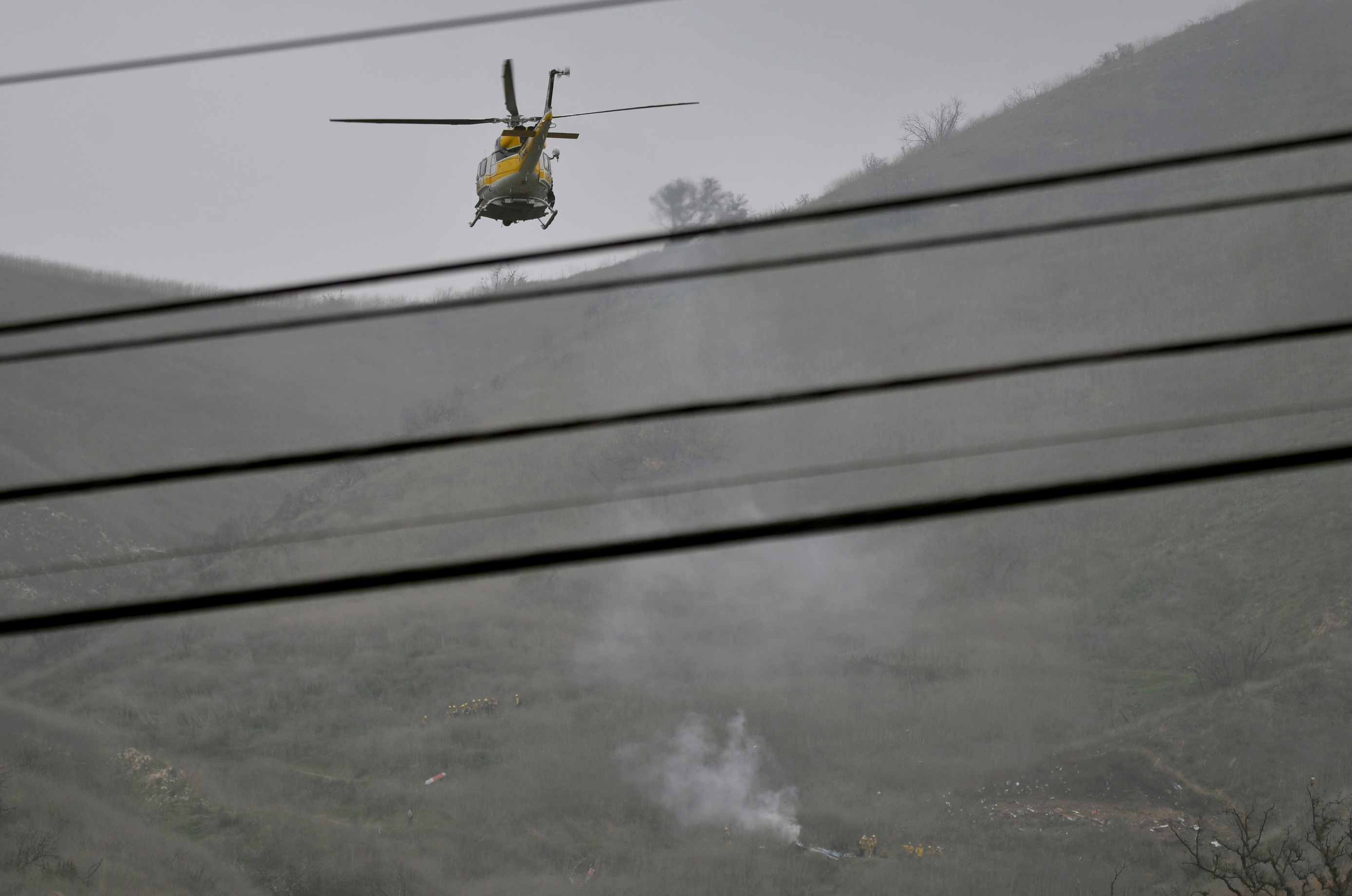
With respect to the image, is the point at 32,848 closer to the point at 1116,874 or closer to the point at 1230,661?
the point at 1116,874

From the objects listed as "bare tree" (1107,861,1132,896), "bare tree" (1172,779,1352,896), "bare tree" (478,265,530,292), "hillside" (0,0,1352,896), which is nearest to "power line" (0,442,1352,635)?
"hillside" (0,0,1352,896)

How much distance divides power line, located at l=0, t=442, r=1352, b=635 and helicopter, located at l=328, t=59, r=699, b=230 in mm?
10792

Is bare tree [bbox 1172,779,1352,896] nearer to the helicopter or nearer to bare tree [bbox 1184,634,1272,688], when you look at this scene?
bare tree [bbox 1184,634,1272,688]

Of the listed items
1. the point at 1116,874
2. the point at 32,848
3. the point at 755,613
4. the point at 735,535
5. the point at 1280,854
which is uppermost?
the point at 735,535

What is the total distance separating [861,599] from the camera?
31109mm

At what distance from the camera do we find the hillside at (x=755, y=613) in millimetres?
18859

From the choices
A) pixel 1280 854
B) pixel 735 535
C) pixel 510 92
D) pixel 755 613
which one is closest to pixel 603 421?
pixel 735 535

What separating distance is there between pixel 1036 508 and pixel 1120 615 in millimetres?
7483

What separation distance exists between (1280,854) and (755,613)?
670 inches

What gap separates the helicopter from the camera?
45.8ft

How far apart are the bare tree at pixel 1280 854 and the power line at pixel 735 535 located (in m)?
13.7

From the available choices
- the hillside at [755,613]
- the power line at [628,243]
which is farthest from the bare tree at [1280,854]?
the power line at [628,243]

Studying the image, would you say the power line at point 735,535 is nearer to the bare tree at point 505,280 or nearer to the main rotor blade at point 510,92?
the main rotor blade at point 510,92

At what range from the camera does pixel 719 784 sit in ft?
68.9
